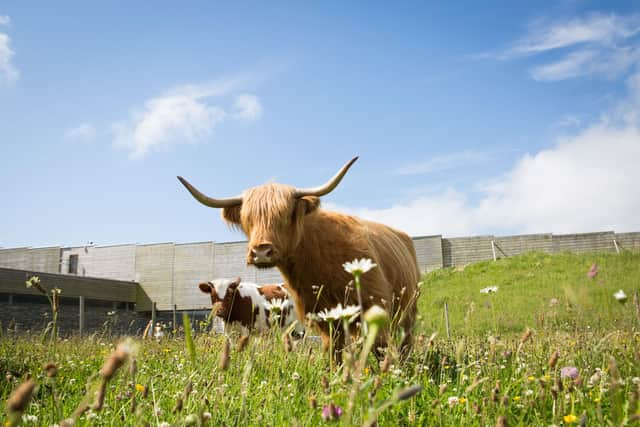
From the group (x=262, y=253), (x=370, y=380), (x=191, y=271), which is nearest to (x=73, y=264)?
(x=191, y=271)

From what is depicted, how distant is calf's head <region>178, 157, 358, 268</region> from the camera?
466cm

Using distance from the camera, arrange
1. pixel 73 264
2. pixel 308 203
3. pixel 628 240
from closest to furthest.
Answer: pixel 308 203 → pixel 628 240 → pixel 73 264

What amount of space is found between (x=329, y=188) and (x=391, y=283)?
1.20 m

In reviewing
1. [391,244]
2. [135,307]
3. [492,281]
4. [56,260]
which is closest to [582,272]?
[492,281]

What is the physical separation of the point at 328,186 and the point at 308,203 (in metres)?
0.39

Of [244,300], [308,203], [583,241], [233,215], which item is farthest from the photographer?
[583,241]

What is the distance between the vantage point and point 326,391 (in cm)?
183

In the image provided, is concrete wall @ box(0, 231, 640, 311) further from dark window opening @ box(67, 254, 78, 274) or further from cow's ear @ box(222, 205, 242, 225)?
cow's ear @ box(222, 205, 242, 225)

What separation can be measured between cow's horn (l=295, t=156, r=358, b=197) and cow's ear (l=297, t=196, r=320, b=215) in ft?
0.41

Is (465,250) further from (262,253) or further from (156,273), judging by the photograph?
(262,253)

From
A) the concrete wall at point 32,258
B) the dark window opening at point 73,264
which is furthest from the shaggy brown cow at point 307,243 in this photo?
the concrete wall at point 32,258

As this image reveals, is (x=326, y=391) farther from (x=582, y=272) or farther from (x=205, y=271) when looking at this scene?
(x=205, y=271)

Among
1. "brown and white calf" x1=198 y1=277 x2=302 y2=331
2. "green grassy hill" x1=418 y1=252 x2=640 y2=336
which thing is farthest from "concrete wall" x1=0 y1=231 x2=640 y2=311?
"brown and white calf" x1=198 y1=277 x2=302 y2=331

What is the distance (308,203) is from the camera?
547cm
